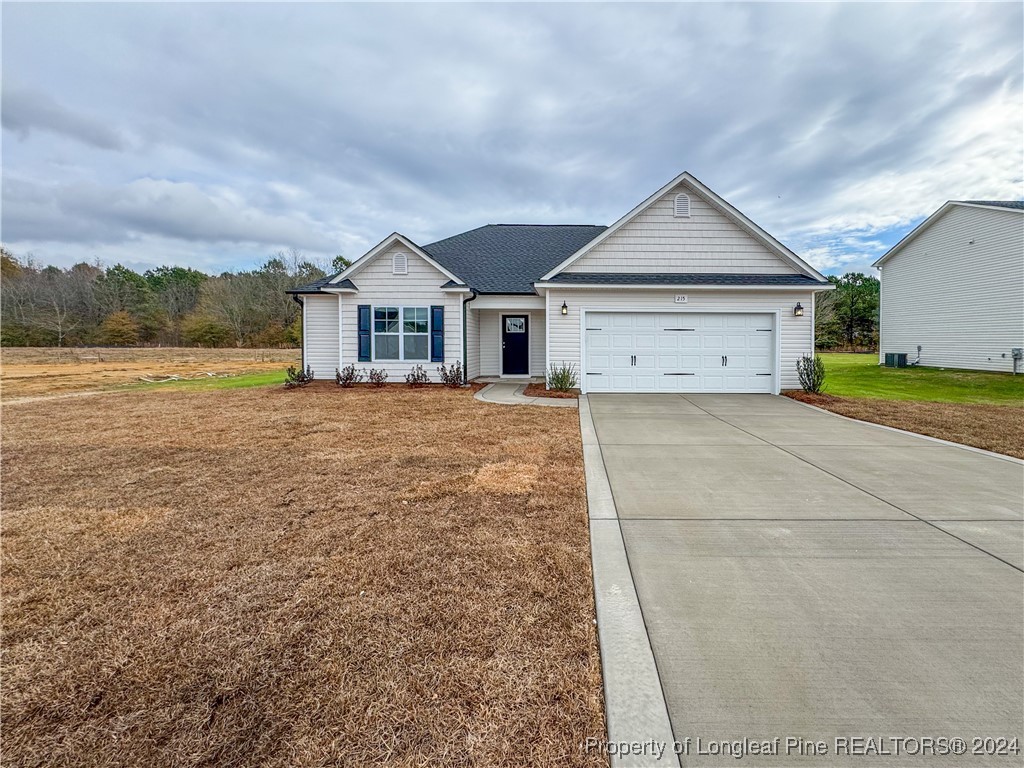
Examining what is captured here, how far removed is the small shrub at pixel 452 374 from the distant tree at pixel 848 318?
3978cm

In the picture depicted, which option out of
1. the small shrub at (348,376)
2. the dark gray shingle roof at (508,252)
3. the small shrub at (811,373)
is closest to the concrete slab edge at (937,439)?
the small shrub at (811,373)

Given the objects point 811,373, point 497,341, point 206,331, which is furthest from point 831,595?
point 206,331

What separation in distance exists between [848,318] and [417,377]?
45.9 metres

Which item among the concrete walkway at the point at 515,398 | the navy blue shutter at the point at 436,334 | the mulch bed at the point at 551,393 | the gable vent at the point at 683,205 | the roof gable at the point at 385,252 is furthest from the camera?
the navy blue shutter at the point at 436,334

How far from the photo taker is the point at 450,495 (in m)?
4.41

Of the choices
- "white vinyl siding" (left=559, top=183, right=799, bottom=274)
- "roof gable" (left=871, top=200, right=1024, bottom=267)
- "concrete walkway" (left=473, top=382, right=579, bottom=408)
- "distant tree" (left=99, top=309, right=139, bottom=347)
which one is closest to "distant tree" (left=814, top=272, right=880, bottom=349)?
"roof gable" (left=871, top=200, right=1024, bottom=267)

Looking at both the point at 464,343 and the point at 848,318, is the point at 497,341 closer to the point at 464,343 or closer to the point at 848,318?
the point at 464,343

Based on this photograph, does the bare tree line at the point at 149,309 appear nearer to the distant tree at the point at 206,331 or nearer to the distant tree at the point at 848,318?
the distant tree at the point at 206,331

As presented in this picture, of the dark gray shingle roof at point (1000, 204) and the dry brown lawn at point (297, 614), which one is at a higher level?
the dark gray shingle roof at point (1000, 204)

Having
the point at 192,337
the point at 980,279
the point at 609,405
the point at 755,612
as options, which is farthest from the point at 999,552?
the point at 192,337

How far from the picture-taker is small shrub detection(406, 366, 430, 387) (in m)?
13.3

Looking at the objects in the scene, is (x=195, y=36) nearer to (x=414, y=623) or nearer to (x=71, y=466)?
(x=71, y=466)

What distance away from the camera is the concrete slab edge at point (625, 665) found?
5.54 feet

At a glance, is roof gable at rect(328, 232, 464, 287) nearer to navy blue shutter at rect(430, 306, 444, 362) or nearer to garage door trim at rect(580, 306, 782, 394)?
navy blue shutter at rect(430, 306, 444, 362)
